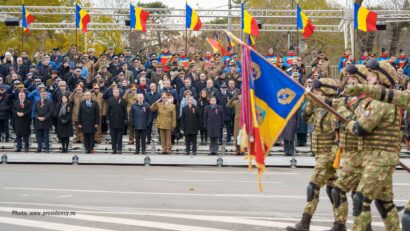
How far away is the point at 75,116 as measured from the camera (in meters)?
23.5

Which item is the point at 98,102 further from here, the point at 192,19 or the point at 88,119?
the point at 192,19

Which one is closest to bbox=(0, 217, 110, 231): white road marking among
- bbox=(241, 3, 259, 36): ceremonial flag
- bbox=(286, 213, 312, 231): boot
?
bbox=(286, 213, 312, 231): boot

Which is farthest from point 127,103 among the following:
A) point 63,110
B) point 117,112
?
point 63,110

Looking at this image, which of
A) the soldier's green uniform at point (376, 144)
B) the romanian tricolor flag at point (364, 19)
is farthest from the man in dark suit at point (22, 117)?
the soldier's green uniform at point (376, 144)

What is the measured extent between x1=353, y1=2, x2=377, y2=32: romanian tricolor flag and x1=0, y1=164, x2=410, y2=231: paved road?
7.73 meters

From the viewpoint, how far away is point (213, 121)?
2208cm

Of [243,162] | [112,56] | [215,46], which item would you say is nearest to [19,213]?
[243,162]

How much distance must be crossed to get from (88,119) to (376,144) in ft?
46.2

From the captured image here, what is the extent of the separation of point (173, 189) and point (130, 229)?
4668 mm

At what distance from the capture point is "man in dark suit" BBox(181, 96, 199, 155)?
2225 centimetres

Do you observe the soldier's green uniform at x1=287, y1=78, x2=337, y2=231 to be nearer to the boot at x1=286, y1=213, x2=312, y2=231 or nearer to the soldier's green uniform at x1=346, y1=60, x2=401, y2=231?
the boot at x1=286, y1=213, x2=312, y2=231

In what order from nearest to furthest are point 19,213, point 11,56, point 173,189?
point 19,213, point 173,189, point 11,56

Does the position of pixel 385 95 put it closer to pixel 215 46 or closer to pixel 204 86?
pixel 204 86

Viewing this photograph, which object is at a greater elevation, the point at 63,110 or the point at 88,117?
the point at 63,110
